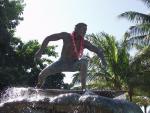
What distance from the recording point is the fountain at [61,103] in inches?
277

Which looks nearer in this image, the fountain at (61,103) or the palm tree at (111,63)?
the fountain at (61,103)

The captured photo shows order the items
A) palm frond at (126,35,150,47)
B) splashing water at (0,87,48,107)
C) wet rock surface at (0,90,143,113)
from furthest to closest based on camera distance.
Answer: palm frond at (126,35,150,47) → splashing water at (0,87,48,107) → wet rock surface at (0,90,143,113)

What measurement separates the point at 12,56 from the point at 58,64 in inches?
833

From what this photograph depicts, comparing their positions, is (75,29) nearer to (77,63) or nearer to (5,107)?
(77,63)

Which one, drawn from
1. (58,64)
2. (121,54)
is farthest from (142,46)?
(58,64)

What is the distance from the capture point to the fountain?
7039 mm

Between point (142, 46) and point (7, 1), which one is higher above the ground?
point (7, 1)

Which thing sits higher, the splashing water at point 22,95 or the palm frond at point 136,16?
the palm frond at point 136,16

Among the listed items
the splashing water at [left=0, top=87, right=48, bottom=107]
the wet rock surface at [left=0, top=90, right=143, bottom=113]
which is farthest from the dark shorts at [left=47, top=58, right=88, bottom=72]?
the wet rock surface at [left=0, top=90, right=143, bottom=113]

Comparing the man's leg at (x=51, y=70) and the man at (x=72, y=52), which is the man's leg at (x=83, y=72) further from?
the man's leg at (x=51, y=70)

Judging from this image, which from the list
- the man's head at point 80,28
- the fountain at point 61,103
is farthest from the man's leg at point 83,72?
the fountain at point 61,103

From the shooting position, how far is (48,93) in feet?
26.3

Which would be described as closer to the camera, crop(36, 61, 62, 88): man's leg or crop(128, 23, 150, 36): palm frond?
crop(36, 61, 62, 88): man's leg

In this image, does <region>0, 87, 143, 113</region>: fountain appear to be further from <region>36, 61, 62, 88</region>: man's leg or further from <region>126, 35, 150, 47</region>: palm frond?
<region>126, 35, 150, 47</region>: palm frond
